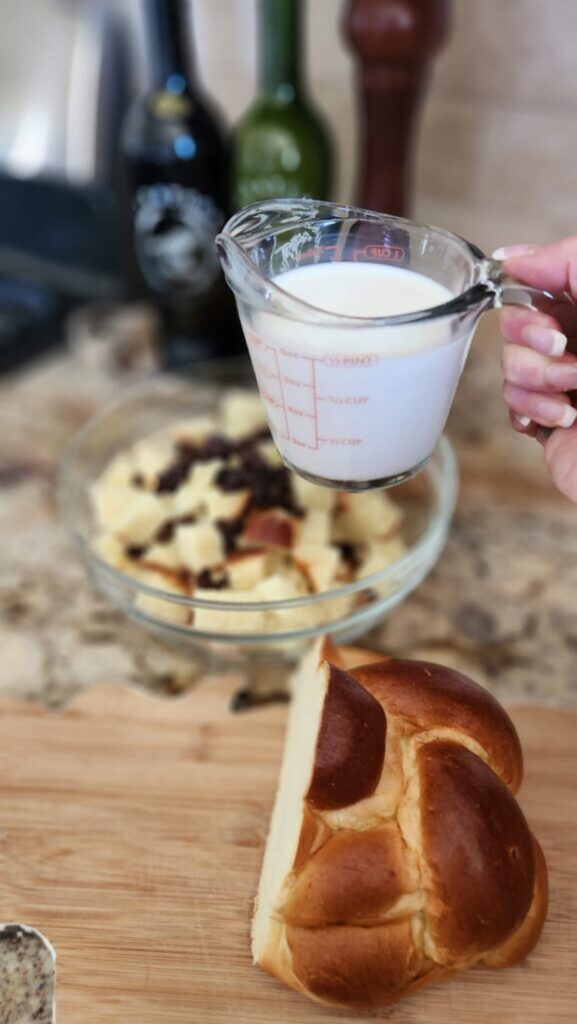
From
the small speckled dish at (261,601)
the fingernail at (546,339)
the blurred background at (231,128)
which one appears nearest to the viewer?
the fingernail at (546,339)

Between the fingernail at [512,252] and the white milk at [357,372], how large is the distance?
115 millimetres

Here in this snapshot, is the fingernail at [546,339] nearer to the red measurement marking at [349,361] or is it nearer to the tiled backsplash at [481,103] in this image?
the red measurement marking at [349,361]

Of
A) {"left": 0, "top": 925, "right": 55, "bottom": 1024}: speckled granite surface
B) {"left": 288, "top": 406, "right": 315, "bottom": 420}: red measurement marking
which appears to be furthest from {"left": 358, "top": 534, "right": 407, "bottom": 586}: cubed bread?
{"left": 0, "top": 925, "right": 55, "bottom": 1024}: speckled granite surface

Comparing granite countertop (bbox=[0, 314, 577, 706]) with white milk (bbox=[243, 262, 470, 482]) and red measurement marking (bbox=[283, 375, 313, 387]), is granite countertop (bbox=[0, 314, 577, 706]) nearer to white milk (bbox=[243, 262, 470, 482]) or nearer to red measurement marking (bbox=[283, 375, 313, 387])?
white milk (bbox=[243, 262, 470, 482])

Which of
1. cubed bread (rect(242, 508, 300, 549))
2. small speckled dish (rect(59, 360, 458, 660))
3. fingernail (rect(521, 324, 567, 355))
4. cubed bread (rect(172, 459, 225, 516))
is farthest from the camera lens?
cubed bread (rect(172, 459, 225, 516))

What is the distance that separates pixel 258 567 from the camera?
1.23 meters

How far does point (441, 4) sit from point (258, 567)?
1.07 meters

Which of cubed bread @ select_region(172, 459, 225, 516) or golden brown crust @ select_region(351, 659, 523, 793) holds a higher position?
golden brown crust @ select_region(351, 659, 523, 793)

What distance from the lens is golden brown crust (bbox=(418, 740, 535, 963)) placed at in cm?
81

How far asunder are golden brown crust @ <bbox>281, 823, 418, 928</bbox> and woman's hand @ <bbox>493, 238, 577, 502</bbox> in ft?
1.63

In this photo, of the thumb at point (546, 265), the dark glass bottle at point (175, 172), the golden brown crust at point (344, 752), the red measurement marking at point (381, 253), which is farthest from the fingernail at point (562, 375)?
the dark glass bottle at point (175, 172)

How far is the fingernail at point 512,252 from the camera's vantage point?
3.23 ft

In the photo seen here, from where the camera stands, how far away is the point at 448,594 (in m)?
1.43

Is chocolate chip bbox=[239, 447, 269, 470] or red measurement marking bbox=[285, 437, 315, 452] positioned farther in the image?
chocolate chip bbox=[239, 447, 269, 470]
